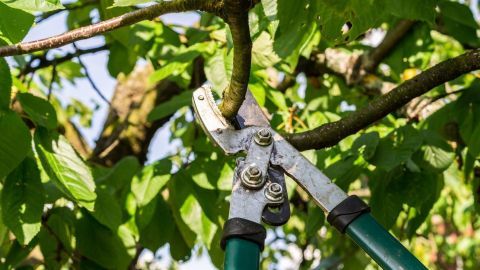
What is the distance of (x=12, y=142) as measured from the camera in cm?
180

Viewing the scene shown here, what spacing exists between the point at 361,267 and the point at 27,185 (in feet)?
3.85

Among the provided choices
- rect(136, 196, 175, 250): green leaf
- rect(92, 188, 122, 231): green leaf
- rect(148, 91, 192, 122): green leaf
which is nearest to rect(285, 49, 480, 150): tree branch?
rect(92, 188, 122, 231): green leaf

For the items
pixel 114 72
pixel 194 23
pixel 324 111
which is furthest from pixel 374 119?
pixel 194 23

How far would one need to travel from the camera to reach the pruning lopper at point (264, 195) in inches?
50.8

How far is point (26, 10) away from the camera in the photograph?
147cm

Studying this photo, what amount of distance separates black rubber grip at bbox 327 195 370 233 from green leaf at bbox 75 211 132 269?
3.49 ft

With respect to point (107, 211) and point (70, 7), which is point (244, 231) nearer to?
Result: point (107, 211)

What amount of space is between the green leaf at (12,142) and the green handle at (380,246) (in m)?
0.79

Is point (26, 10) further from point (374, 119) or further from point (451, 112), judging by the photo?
point (451, 112)

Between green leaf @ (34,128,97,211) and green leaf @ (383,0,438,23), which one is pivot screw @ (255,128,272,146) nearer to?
green leaf @ (383,0,438,23)

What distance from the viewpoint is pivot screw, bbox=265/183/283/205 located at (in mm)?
1382

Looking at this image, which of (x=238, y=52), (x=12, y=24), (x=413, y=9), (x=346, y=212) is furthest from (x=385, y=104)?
(x=12, y=24)

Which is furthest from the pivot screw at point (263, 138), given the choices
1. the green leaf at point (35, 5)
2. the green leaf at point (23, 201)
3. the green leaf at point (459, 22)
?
the green leaf at point (459, 22)

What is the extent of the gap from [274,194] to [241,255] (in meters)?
0.16
